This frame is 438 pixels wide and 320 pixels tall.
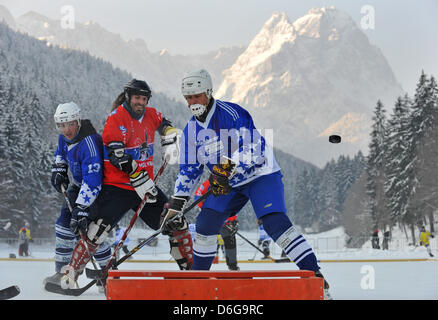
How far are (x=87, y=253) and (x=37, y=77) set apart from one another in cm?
9884

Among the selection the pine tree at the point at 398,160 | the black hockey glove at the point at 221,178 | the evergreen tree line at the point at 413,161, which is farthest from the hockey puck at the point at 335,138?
the pine tree at the point at 398,160

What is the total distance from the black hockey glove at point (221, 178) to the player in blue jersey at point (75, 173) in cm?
108

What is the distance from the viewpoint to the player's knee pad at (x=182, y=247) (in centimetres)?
420

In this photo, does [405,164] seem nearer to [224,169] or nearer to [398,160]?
[398,160]

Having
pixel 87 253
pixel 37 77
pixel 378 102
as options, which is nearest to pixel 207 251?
pixel 87 253

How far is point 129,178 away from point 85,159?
1.28 feet

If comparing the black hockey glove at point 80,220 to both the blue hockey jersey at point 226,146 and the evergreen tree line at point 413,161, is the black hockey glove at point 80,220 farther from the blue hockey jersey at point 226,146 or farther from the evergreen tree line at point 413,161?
the evergreen tree line at point 413,161

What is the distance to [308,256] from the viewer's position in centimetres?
315

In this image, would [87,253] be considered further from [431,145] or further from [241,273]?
[431,145]

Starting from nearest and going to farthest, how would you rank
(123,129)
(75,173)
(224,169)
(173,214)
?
(224,169)
(173,214)
(123,129)
(75,173)

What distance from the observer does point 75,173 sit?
14.1ft

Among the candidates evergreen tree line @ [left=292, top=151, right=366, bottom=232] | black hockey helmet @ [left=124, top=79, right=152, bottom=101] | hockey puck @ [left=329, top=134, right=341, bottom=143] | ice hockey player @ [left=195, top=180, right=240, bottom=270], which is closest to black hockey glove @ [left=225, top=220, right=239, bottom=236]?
ice hockey player @ [left=195, top=180, right=240, bottom=270]

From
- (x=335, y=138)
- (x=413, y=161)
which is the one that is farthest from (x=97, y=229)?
(x=413, y=161)

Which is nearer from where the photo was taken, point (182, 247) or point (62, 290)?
point (62, 290)
